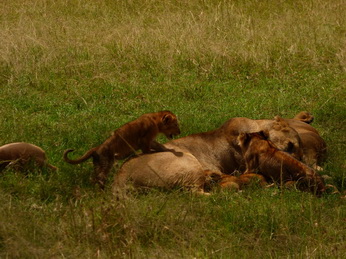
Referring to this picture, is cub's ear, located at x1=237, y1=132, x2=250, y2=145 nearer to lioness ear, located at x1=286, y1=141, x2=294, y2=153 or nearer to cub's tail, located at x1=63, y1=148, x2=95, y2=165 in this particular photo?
lioness ear, located at x1=286, y1=141, x2=294, y2=153

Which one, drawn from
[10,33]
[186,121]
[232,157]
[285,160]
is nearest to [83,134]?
[186,121]

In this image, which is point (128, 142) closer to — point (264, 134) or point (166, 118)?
point (166, 118)

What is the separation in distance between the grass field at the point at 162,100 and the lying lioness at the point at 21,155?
15 cm

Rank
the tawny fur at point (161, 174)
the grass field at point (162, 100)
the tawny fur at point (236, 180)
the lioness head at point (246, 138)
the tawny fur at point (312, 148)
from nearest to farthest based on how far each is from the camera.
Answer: the grass field at point (162, 100)
the tawny fur at point (161, 174)
the tawny fur at point (236, 180)
the lioness head at point (246, 138)
the tawny fur at point (312, 148)

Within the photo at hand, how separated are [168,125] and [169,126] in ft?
0.09

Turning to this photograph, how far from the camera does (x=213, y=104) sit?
33.9ft

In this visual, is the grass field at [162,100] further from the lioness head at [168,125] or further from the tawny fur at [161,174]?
the lioness head at [168,125]

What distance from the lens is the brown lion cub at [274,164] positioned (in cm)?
693

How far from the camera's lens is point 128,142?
737 cm

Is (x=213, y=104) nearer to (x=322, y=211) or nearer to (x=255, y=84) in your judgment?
(x=255, y=84)

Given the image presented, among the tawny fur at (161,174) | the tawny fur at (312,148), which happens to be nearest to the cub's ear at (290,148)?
the tawny fur at (312,148)

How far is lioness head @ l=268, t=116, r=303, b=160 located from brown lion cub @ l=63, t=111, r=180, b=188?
104 cm

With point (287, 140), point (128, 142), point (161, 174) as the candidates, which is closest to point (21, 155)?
point (128, 142)

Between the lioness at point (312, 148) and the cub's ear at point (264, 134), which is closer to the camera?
the cub's ear at point (264, 134)
